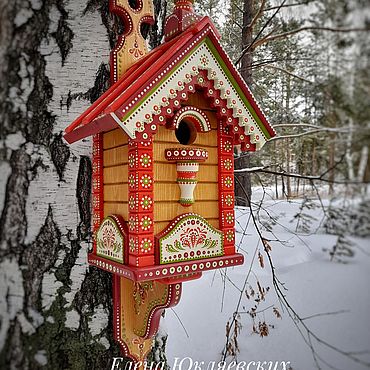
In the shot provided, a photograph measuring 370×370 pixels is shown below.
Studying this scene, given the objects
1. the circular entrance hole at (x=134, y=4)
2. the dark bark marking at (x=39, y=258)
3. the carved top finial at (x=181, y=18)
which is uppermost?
the circular entrance hole at (x=134, y=4)

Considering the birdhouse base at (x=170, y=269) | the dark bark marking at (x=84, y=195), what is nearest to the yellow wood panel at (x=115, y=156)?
the dark bark marking at (x=84, y=195)

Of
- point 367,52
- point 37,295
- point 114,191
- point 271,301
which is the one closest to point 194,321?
point 271,301

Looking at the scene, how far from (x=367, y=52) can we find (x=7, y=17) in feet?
2.81

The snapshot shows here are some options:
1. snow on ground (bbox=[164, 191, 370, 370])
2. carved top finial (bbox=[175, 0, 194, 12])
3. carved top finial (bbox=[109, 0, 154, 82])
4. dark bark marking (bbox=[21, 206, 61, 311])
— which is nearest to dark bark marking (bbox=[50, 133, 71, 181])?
dark bark marking (bbox=[21, 206, 61, 311])

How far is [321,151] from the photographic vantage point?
49.8 inches

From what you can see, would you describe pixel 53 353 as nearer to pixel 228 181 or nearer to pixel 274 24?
pixel 228 181

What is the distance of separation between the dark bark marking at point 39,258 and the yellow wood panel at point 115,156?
0.67 ft

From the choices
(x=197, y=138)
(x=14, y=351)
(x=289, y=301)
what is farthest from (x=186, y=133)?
(x=289, y=301)

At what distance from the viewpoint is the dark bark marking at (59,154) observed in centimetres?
90

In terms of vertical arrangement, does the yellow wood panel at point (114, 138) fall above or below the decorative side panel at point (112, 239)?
above

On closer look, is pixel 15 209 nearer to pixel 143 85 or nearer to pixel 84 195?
pixel 84 195

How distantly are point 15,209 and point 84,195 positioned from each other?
0.16 meters

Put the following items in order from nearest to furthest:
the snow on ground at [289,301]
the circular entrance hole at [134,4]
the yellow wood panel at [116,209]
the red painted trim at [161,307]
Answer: the yellow wood panel at [116,209] < the red painted trim at [161,307] < the circular entrance hole at [134,4] < the snow on ground at [289,301]

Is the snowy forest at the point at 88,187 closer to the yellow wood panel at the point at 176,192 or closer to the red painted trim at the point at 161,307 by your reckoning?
the red painted trim at the point at 161,307
